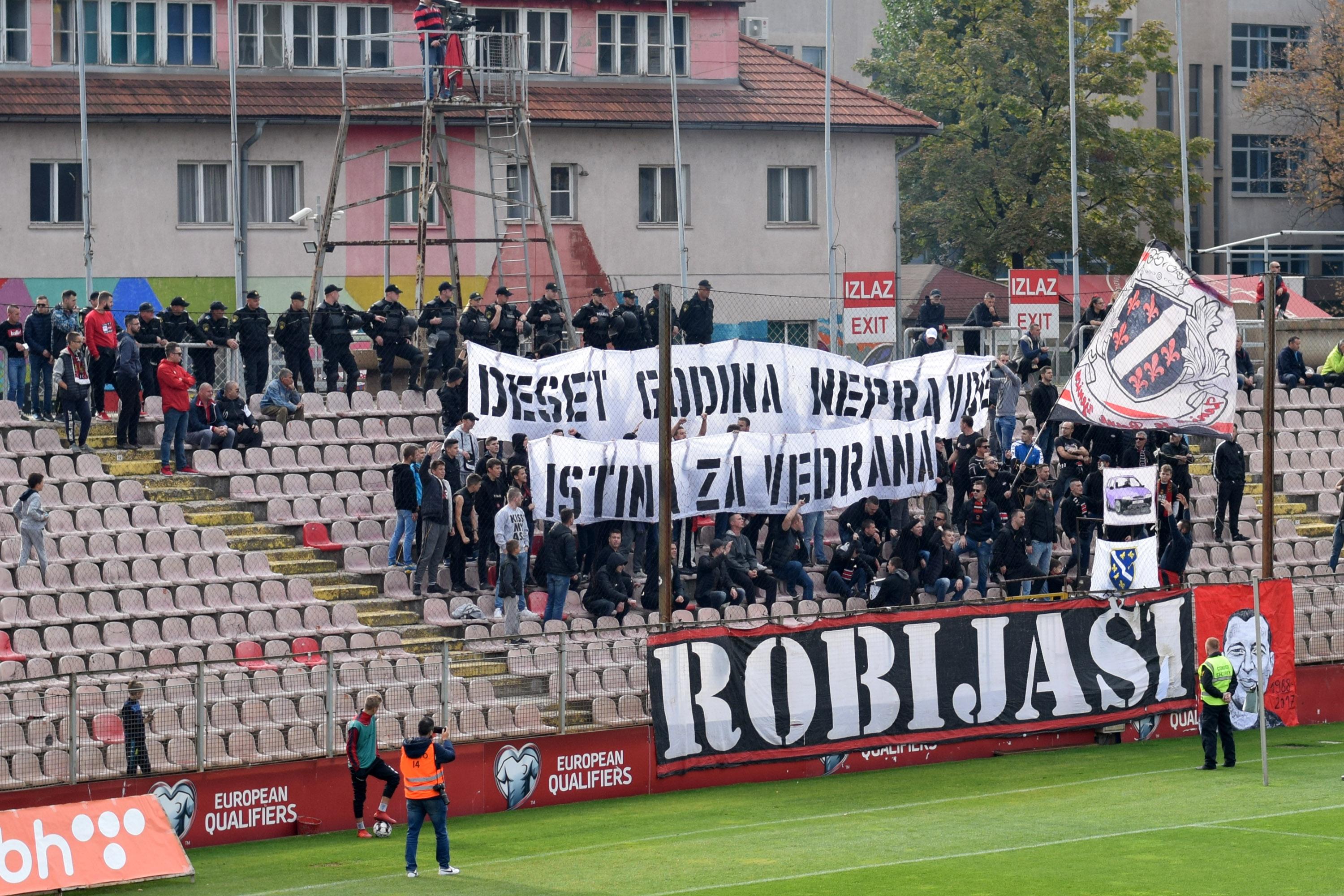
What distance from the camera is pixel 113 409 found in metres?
30.7

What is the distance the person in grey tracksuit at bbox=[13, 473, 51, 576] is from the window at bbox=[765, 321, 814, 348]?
50.2 feet

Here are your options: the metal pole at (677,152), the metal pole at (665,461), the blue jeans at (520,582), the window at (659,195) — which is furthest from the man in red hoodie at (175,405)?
the window at (659,195)

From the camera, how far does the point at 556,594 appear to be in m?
26.6

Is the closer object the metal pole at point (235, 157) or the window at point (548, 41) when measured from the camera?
the metal pole at point (235, 157)

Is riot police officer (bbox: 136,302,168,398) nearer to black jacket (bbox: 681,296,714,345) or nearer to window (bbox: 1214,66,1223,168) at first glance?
black jacket (bbox: 681,296,714,345)

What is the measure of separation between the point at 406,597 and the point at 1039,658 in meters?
8.54

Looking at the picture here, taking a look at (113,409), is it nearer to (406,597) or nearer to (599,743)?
(406,597)

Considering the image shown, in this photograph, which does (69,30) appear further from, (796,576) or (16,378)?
(796,576)

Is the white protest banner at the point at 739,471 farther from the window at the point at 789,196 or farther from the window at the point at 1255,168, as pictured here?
the window at the point at 1255,168

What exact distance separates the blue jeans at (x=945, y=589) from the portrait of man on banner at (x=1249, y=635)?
360cm

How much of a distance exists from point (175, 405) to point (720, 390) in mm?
7726

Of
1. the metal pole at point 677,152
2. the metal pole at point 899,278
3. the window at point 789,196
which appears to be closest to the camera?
the metal pole at point 899,278

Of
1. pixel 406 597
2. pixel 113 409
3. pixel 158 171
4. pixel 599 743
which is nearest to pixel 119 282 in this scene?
pixel 158 171

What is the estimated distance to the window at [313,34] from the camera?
→ 148 ft
